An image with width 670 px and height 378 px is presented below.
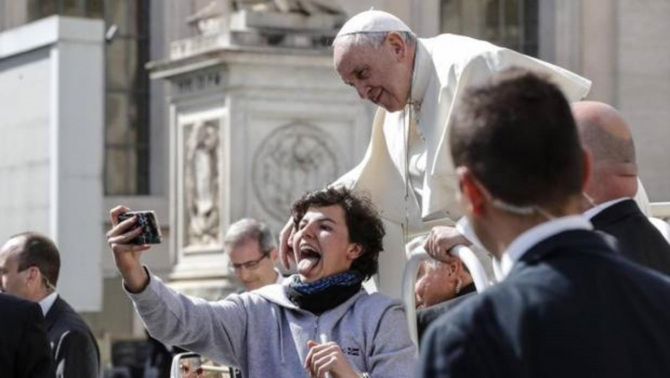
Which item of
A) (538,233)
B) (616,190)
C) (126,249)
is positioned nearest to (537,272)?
(538,233)

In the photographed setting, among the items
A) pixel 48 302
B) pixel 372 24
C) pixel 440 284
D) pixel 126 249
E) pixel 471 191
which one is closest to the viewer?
pixel 471 191

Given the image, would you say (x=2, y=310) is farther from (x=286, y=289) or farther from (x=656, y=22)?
(x=656, y=22)

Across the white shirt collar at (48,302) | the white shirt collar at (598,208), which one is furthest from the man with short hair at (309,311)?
the white shirt collar at (48,302)

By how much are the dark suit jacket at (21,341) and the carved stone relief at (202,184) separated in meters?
10.5

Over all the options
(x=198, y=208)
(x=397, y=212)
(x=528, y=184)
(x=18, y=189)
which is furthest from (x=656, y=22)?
(x=528, y=184)

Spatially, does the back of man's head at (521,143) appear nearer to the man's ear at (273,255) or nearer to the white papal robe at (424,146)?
the white papal robe at (424,146)

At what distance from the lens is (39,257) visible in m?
8.69

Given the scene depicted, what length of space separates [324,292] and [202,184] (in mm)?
12162

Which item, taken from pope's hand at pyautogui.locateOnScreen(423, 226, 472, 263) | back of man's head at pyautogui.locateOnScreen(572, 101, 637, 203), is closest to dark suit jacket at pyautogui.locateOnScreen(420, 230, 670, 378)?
back of man's head at pyautogui.locateOnScreen(572, 101, 637, 203)

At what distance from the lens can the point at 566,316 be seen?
11.8ft

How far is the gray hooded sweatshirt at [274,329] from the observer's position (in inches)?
228

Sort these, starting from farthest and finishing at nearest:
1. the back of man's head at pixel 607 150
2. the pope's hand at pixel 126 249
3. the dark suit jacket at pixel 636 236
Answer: the pope's hand at pixel 126 249
the back of man's head at pixel 607 150
the dark suit jacket at pixel 636 236

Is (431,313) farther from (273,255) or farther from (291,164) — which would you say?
(291,164)

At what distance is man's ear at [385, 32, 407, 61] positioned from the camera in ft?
21.2
